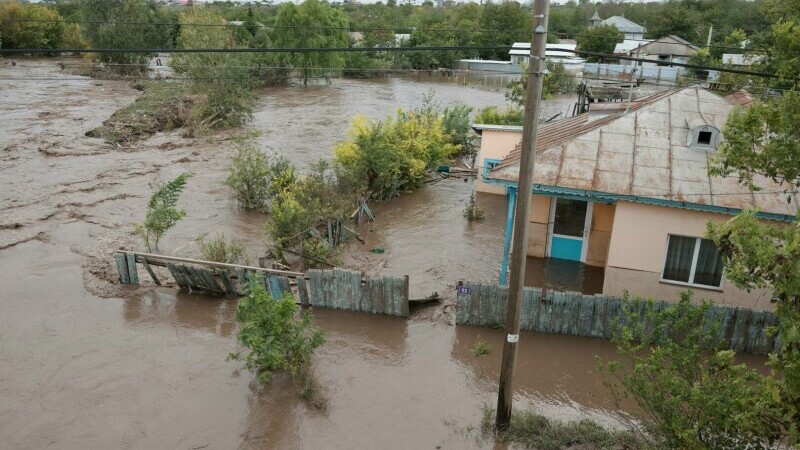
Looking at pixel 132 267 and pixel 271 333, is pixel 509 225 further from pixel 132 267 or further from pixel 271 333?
pixel 132 267

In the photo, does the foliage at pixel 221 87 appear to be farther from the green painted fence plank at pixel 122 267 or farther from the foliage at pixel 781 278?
the foliage at pixel 781 278

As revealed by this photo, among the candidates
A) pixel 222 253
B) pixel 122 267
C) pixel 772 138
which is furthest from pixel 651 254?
pixel 122 267

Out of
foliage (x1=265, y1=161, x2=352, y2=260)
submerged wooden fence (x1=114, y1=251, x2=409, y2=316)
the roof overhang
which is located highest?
the roof overhang

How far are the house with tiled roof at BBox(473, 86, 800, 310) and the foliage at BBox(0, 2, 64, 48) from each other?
54.1 m

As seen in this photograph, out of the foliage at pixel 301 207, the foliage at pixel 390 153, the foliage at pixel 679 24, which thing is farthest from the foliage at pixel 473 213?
the foliage at pixel 679 24

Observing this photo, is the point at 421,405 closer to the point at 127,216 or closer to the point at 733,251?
the point at 733,251

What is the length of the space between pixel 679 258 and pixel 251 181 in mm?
11838

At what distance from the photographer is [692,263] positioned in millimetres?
11578

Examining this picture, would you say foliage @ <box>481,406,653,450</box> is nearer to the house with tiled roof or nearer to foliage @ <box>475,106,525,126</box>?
the house with tiled roof

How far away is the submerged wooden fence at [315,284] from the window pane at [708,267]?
550 centimetres

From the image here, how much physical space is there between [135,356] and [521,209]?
726 centimetres

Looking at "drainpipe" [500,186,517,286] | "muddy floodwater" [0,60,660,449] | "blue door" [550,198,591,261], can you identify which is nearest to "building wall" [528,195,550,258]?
"blue door" [550,198,591,261]

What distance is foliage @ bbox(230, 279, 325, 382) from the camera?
9031mm

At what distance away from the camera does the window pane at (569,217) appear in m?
13.5
